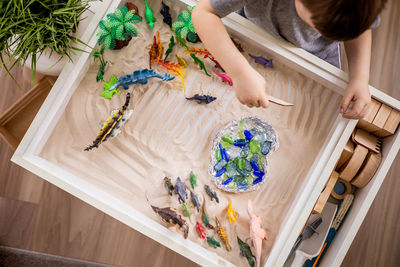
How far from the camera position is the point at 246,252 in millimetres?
820

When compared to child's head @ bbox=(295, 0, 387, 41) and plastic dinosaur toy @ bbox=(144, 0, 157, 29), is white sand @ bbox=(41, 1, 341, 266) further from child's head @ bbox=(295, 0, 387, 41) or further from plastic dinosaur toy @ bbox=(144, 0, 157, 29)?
child's head @ bbox=(295, 0, 387, 41)

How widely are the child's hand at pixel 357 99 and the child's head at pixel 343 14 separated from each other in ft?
0.97

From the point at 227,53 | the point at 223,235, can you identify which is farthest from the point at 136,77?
the point at 223,235

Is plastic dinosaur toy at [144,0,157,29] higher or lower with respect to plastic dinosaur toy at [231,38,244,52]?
lower

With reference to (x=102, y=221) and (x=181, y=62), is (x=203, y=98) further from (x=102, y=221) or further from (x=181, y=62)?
(x=102, y=221)

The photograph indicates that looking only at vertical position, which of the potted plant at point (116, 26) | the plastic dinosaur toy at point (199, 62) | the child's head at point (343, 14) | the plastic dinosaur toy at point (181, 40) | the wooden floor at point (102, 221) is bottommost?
the wooden floor at point (102, 221)

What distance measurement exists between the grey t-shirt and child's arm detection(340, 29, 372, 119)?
8 centimetres

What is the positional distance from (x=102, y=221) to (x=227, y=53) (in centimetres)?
89

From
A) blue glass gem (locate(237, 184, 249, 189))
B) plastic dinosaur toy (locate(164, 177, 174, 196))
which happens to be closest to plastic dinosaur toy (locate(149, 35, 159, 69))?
plastic dinosaur toy (locate(164, 177, 174, 196))

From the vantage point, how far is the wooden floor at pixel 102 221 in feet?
3.91

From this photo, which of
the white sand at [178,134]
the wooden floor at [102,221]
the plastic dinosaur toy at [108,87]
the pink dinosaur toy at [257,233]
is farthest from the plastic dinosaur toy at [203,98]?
the wooden floor at [102,221]

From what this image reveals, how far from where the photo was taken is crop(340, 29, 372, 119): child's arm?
749 millimetres

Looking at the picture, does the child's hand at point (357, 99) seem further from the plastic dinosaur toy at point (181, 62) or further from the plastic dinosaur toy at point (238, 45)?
the plastic dinosaur toy at point (181, 62)

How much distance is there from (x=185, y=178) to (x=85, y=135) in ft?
1.10
